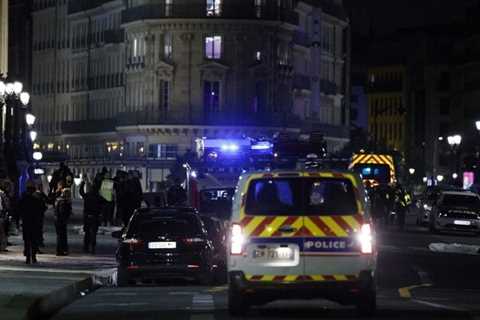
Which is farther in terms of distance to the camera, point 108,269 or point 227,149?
point 227,149

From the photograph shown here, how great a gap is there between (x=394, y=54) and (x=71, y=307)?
168360mm

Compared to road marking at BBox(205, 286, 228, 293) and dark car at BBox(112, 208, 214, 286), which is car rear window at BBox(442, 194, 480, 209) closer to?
dark car at BBox(112, 208, 214, 286)

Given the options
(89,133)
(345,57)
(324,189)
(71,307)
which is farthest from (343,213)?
(345,57)

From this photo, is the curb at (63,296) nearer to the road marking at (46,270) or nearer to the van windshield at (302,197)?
the road marking at (46,270)

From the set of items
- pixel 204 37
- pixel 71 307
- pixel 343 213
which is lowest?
pixel 71 307

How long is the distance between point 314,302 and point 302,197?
12.8 ft

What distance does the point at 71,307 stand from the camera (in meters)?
23.0

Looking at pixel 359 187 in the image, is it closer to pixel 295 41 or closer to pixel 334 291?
pixel 334 291

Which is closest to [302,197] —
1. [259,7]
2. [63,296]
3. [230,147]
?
[63,296]

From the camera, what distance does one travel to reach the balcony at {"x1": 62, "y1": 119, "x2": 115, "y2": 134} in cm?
11274

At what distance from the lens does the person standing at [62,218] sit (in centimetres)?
3559

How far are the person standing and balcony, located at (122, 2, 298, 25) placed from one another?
67.4m

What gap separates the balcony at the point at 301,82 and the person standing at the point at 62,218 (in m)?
74.1

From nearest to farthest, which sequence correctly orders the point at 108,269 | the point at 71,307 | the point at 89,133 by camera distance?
1. the point at 71,307
2. the point at 108,269
3. the point at 89,133
